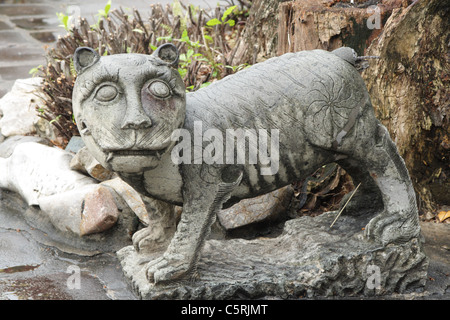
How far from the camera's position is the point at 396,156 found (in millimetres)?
3365

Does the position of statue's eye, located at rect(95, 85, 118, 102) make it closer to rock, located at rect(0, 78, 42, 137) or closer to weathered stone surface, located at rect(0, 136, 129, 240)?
weathered stone surface, located at rect(0, 136, 129, 240)

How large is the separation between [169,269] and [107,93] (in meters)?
0.91

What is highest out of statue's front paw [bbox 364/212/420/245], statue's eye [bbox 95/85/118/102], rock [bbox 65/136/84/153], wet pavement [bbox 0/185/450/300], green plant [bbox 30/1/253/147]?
statue's eye [bbox 95/85/118/102]

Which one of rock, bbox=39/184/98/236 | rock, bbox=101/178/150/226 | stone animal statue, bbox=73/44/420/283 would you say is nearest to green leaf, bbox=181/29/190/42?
rock, bbox=101/178/150/226

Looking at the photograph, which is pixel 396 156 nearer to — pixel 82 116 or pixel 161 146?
pixel 161 146

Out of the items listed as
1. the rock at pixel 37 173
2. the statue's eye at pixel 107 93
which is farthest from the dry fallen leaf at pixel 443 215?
the statue's eye at pixel 107 93

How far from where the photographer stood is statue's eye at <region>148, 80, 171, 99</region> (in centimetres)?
274

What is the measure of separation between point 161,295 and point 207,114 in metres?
0.89

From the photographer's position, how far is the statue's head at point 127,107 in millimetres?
2680

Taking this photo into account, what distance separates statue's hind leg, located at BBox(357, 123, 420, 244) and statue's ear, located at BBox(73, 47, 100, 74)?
1438mm

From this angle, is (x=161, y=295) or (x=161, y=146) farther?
(x=161, y=295)

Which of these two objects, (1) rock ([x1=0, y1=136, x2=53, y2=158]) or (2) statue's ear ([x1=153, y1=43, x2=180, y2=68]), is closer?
(2) statue's ear ([x1=153, y1=43, x2=180, y2=68])

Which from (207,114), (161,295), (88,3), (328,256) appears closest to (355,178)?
(328,256)

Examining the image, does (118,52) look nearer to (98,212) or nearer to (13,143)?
(13,143)
